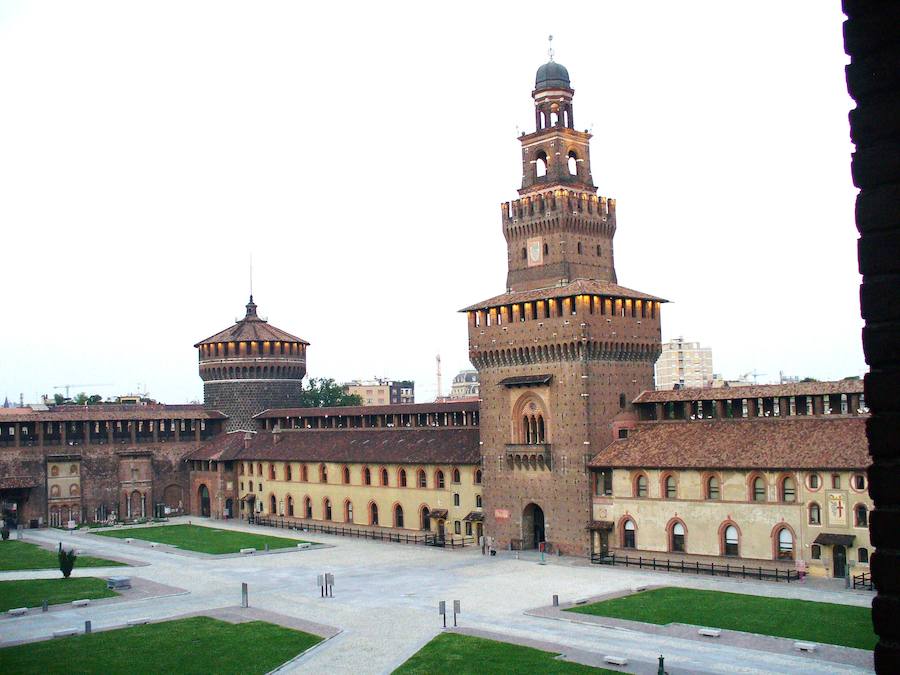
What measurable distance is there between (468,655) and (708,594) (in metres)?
16.5

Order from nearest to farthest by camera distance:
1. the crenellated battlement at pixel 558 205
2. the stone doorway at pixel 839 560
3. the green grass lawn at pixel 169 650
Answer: the green grass lawn at pixel 169 650 < the stone doorway at pixel 839 560 < the crenellated battlement at pixel 558 205

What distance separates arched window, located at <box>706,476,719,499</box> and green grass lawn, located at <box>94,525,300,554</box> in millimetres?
30671

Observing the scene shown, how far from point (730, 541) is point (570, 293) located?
18151mm

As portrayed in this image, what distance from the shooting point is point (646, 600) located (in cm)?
4947

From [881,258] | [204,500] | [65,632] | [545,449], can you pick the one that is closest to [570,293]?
[545,449]

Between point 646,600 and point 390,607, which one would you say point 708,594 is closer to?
point 646,600

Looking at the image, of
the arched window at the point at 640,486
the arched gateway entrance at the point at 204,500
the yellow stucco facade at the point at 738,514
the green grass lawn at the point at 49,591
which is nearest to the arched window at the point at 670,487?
the yellow stucco facade at the point at 738,514

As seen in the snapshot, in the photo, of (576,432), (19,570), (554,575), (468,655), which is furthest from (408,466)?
(468,655)

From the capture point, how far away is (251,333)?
104 metres

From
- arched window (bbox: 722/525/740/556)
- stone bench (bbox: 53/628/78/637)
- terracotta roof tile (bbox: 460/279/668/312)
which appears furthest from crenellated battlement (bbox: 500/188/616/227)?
stone bench (bbox: 53/628/78/637)

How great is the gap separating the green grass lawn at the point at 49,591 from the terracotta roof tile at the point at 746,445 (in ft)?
98.2

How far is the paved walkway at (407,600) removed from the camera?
128ft

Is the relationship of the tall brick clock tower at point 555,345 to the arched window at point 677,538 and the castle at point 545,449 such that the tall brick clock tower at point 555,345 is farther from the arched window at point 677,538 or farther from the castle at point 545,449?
the arched window at point 677,538

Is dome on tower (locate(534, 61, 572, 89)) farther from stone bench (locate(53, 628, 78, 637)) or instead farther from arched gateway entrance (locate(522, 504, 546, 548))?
stone bench (locate(53, 628, 78, 637))
